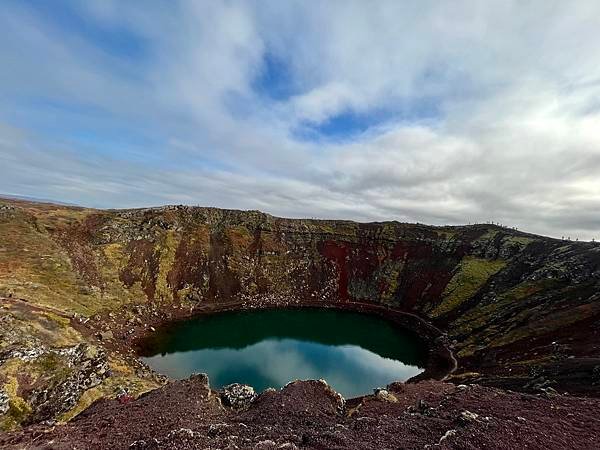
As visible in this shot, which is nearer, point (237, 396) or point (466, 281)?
point (237, 396)

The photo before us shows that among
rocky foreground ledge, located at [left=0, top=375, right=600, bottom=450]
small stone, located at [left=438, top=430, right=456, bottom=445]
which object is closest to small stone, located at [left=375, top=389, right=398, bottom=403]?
rocky foreground ledge, located at [left=0, top=375, right=600, bottom=450]

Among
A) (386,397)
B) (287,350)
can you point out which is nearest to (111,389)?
(386,397)

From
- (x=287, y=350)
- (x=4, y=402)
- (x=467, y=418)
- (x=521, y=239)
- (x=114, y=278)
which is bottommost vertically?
(x=287, y=350)

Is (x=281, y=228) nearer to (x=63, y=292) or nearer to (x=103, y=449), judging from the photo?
(x=63, y=292)

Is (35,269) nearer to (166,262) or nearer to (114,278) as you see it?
(114,278)

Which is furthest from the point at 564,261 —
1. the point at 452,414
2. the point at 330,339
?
the point at 452,414

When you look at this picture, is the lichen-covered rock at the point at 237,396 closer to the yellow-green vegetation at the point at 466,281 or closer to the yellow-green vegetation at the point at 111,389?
the yellow-green vegetation at the point at 111,389

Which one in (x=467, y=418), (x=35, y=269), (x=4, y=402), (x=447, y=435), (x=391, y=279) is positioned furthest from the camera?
(x=391, y=279)
